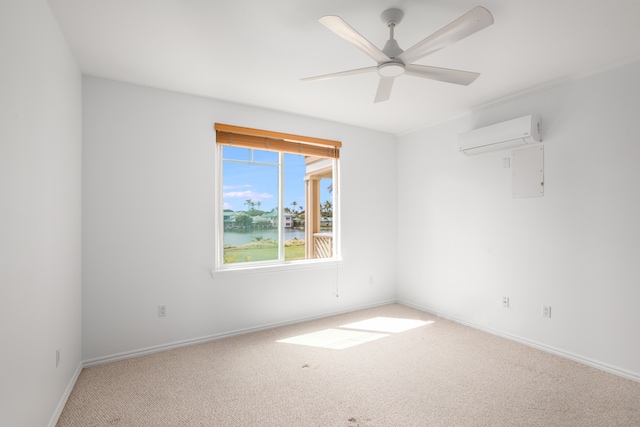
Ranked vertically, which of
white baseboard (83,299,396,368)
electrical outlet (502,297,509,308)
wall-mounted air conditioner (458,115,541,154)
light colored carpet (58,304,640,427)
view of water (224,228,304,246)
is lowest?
light colored carpet (58,304,640,427)

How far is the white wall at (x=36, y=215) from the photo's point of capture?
136cm

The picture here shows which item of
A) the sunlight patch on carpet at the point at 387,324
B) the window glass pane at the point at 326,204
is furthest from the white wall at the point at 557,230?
the window glass pane at the point at 326,204

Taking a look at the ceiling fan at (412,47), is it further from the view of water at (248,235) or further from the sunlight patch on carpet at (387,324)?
the sunlight patch on carpet at (387,324)

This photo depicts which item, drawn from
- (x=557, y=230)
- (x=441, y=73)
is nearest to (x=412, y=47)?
(x=441, y=73)

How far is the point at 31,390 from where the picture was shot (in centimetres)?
156

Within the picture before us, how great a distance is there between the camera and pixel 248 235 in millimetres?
3535

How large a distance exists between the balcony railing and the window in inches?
25.5

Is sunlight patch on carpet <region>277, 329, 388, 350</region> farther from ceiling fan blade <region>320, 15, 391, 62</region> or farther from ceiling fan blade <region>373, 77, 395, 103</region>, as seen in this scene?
ceiling fan blade <region>320, 15, 391, 62</region>

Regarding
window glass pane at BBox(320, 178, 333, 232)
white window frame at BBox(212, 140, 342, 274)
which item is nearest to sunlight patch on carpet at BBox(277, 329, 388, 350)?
white window frame at BBox(212, 140, 342, 274)

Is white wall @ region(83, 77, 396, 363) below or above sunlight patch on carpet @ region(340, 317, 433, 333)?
above

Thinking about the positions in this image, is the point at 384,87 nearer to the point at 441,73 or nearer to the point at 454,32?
the point at 441,73

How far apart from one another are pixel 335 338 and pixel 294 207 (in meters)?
1.60

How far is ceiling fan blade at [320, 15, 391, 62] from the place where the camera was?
4.99ft

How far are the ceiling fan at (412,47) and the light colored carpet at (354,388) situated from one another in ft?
7.21
